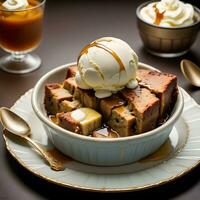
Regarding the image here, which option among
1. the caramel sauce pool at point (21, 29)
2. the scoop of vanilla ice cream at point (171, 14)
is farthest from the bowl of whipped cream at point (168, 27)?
the caramel sauce pool at point (21, 29)

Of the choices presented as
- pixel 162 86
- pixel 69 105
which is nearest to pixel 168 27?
pixel 162 86

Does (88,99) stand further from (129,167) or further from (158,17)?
(158,17)

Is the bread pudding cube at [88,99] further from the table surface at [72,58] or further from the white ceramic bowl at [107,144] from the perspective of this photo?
the table surface at [72,58]

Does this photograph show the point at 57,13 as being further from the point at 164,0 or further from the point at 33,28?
the point at 164,0

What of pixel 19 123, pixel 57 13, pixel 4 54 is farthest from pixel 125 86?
pixel 57 13

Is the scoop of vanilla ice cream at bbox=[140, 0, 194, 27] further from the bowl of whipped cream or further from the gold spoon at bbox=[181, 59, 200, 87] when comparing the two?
the gold spoon at bbox=[181, 59, 200, 87]

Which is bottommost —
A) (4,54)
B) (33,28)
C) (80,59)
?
(4,54)
